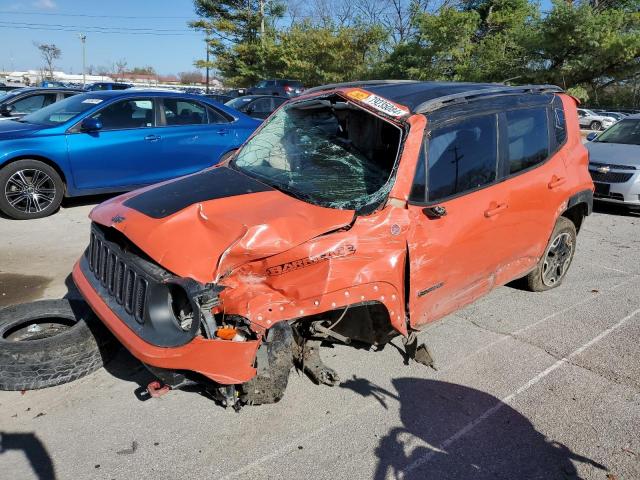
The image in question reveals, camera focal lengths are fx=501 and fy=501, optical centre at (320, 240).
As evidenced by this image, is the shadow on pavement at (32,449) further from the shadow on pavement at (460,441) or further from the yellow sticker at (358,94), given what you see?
the yellow sticker at (358,94)

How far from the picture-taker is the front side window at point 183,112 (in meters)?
7.49

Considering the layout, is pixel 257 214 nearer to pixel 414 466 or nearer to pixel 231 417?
pixel 231 417

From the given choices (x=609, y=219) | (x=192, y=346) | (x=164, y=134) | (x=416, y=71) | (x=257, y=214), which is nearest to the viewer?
(x=192, y=346)

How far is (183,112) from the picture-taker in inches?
301

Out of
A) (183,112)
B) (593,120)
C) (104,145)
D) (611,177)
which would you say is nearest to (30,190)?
(104,145)

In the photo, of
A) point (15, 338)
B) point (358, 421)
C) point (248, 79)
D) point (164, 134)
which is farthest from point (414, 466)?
point (248, 79)

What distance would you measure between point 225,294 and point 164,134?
5.39m

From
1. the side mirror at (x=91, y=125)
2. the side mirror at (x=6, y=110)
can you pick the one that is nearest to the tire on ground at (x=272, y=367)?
the side mirror at (x=91, y=125)

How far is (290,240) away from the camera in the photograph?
2609 mm

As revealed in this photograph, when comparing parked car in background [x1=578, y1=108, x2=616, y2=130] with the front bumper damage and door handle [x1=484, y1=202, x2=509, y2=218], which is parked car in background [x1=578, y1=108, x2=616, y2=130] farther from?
the front bumper damage

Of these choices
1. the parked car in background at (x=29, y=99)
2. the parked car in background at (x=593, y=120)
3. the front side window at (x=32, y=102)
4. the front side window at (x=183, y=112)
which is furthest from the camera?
the parked car in background at (x=593, y=120)

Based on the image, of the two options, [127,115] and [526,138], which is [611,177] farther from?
[127,115]

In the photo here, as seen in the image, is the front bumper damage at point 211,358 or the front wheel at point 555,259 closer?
the front bumper damage at point 211,358

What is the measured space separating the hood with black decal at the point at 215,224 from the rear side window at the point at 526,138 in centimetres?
166
